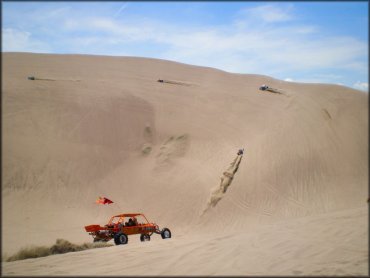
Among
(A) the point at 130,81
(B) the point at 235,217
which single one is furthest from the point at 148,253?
(A) the point at 130,81

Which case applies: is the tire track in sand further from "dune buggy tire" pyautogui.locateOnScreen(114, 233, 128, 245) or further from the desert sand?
"dune buggy tire" pyautogui.locateOnScreen(114, 233, 128, 245)

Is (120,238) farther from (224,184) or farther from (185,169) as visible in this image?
(185,169)

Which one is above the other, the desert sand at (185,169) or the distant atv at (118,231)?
the desert sand at (185,169)

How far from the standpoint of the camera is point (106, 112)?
3400cm

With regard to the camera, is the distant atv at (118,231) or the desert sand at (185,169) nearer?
the desert sand at (185,169)

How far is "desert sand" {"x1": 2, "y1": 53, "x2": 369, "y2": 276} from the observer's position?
11414 millimetres

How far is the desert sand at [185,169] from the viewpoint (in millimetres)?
11414

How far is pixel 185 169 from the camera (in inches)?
1179

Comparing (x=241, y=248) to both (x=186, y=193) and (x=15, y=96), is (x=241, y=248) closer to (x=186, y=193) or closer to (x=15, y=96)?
(x=186, y=193)

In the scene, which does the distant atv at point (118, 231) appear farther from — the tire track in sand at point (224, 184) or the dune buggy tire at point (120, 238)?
the tire track in sand at point (224, 184)

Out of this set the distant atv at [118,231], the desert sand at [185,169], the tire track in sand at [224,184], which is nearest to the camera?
the desert sand at [185,169]

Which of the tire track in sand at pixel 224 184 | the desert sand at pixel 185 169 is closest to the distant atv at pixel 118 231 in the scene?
the desert sand at pixel 185 169

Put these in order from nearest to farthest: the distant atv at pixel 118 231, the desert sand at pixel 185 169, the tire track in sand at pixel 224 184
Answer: the desert sand at pixel 185 169 < the distant atv at pixel 118 231 < the tire track in sand at pixel 224 184

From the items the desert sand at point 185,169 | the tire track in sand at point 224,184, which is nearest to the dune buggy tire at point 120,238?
the desert sand at point 185,169
